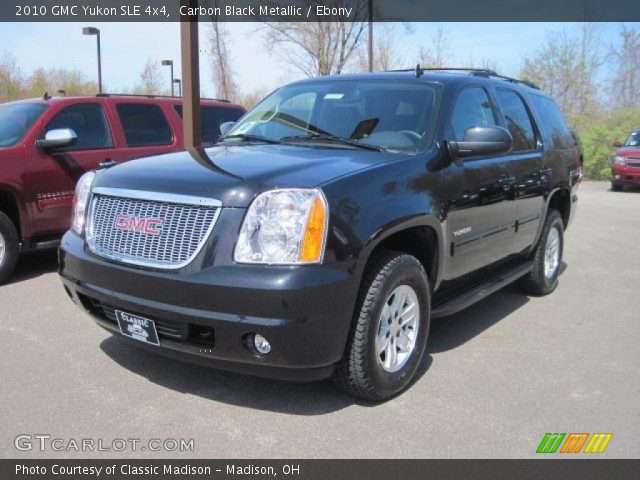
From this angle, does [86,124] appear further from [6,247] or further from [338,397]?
[338,397]

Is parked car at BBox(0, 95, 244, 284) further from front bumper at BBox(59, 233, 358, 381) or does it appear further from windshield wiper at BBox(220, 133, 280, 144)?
front bumper at BBox(59, 233, 358, 381)

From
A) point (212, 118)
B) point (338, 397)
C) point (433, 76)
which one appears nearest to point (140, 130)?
point (212, 118)

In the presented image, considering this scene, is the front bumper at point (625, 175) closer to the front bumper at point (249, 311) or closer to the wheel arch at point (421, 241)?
the wheel arch at point (421, 241)

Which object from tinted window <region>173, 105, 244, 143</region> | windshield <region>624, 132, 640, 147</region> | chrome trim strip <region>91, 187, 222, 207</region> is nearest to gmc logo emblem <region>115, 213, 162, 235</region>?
chrome trim strip <region>91, 187, 222, 207</region>

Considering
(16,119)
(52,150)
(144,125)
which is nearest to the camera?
(52,150)

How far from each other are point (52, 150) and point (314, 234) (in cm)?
439

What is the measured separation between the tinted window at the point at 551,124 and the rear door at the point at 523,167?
268 mm

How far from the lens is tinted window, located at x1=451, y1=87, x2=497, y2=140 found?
426 cm

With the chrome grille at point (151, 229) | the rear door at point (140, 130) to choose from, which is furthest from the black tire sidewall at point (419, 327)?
the rear door at point (140, 130)

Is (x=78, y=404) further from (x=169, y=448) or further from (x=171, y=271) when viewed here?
(x=171, y=271)

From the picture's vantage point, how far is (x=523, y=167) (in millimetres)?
5059

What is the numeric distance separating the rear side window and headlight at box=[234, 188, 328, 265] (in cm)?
459

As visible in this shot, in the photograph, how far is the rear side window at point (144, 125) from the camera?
7125 mm
